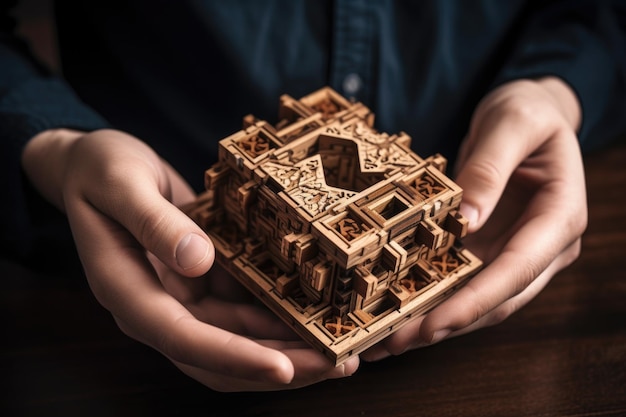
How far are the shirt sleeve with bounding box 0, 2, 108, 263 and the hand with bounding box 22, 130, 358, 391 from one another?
0.48 ft

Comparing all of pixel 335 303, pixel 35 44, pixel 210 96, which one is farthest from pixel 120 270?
pixel 35 44

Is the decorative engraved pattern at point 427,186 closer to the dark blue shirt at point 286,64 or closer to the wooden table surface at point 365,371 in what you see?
the wooden table surface at point 365,371

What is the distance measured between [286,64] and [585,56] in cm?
85

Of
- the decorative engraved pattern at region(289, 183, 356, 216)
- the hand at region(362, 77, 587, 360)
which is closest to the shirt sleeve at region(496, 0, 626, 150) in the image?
the hand at region(362, 77, 587, 360)

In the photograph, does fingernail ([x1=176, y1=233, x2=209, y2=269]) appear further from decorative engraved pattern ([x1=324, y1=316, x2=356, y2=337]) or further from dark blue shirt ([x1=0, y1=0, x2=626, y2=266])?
dark blue shirt ([x1=0, y1=0, x2=626, y2=266])

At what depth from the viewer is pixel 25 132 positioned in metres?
1.75

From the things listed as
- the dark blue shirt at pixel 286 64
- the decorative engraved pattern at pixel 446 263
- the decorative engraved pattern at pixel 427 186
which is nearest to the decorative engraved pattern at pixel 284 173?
the decorative engraved pattern at pixel 427 186

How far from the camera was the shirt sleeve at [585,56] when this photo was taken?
1.97 meters

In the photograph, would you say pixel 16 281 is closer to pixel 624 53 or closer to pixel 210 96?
pixel 210 96

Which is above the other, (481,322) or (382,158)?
(382,158)

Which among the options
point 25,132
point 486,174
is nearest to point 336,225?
point 486,174

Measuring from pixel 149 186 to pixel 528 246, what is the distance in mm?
813

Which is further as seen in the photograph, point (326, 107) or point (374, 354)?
point (326, 107)

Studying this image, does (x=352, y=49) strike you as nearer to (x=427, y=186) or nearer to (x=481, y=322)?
(x=427, y=186)
